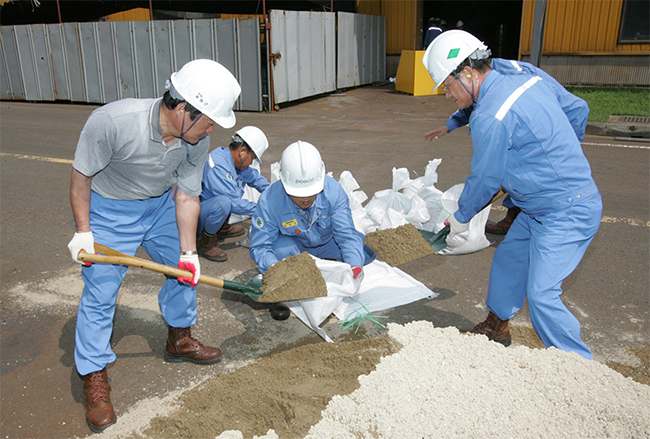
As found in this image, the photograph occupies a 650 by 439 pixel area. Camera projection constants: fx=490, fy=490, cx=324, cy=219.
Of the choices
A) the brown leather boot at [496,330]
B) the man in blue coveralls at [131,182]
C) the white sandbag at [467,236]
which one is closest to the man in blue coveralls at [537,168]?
the brown leather boot at [496,330]

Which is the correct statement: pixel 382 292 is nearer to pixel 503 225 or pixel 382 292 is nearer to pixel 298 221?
pixel 298 221

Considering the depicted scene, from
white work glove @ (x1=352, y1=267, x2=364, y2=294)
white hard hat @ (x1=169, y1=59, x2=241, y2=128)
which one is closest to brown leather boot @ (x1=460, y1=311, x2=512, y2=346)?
white work glove @ (x1=352, y1=267, x2=364, y2=294)

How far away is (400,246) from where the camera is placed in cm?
350

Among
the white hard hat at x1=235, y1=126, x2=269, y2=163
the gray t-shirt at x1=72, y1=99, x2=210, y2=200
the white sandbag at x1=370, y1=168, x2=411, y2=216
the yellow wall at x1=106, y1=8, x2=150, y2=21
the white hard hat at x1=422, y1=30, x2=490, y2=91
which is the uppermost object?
the yellow wall at x1=106, y1=8, x2=150, y2=21

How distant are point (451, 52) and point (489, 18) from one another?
18.3 metres

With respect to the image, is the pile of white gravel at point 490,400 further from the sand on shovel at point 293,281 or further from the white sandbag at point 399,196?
the white sandbag at point 399,196

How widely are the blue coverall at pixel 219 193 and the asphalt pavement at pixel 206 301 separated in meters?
0.40

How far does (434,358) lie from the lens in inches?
103

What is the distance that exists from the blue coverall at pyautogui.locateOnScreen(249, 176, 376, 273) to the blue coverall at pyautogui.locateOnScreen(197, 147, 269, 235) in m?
0.98

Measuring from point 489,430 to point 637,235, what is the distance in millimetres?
3419

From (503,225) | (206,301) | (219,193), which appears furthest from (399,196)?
(206,301)

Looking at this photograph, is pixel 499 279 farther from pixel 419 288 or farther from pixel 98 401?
pixel 98 401

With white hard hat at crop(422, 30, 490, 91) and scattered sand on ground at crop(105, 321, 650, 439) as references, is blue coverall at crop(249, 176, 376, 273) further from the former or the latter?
white hard hat at crop(422, 30, 490, 91)

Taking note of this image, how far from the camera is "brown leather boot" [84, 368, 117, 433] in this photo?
253 cm
